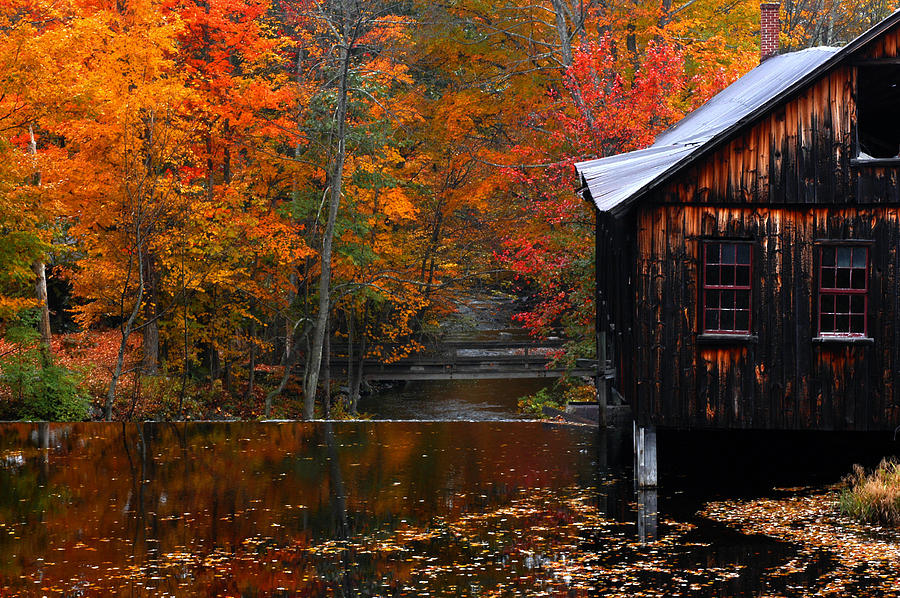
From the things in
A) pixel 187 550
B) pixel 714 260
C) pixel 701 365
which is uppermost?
pixel 714 260

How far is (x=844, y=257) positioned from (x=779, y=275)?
0.98 metres

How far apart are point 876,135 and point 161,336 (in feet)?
71.7

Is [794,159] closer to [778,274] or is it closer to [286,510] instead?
[778,274]

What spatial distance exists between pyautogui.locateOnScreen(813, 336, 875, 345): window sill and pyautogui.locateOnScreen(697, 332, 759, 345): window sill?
0.89 m

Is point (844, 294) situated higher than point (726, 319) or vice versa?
point (844, 294)

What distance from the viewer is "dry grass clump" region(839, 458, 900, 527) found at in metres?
12.8

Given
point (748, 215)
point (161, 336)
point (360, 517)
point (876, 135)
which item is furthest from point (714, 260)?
point (161, 336)

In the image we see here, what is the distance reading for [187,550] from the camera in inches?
456

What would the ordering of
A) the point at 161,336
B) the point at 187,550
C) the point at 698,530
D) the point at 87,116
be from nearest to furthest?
the point at 187,550 → the point at 698,530 → the point at 87,116 → the point at 161,336

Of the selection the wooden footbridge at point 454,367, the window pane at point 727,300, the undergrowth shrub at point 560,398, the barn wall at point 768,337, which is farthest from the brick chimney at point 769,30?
the wooden footbridge at point 454,367

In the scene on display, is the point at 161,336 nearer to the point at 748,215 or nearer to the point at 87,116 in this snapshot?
the point at 87,116

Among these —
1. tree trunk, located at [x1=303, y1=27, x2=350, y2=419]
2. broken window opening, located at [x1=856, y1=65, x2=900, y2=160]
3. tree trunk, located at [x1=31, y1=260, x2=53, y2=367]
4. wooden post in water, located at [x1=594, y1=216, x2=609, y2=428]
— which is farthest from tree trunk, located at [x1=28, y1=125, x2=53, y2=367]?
broken window opening, located at [x1=856, y1=65, x2=900, y2=160]

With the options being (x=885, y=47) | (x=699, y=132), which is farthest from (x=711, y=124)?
(x=885, y=47)

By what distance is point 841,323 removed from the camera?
572 inches
